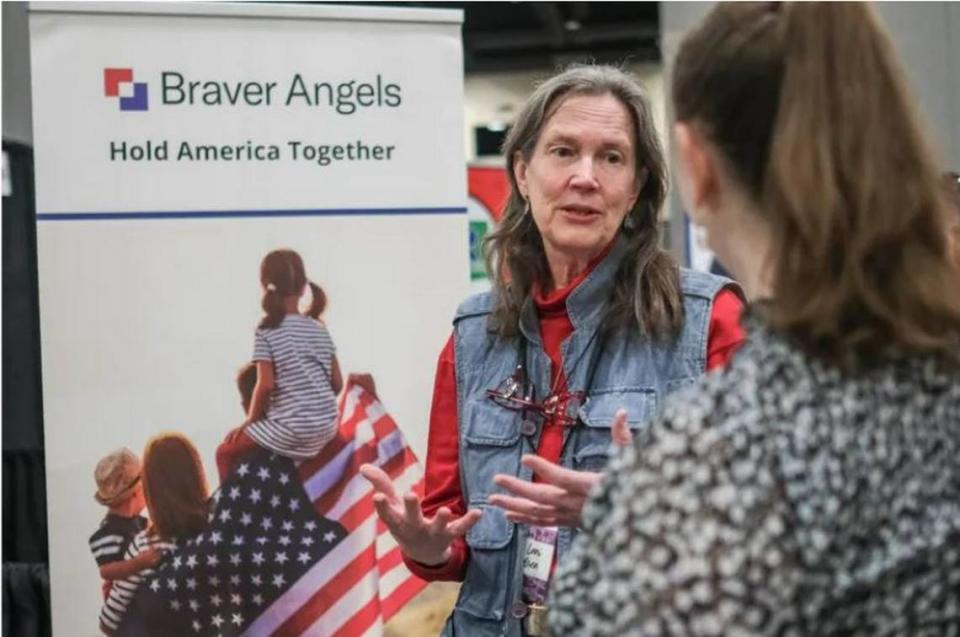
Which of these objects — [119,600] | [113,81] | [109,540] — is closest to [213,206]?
[113,81]

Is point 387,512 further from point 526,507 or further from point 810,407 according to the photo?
point 810,407

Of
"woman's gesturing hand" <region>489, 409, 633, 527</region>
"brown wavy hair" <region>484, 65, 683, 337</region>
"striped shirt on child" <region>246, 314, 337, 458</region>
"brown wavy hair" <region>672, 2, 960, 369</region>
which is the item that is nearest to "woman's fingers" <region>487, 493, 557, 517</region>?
"woman's gesturing hand" <region>489, 409, 633, 527</region>

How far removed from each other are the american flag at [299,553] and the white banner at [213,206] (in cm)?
8

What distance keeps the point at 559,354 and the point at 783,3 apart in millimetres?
870

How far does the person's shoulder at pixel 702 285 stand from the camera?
5.49 feet

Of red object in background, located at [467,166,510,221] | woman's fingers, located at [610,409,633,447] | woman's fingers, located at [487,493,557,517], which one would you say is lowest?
woman's fingers, located at [487,493,557,517]

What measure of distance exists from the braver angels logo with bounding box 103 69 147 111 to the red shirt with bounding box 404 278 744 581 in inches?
40.8

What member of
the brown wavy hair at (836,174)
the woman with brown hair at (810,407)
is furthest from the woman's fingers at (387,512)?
the brown wavy hair at (836,174)

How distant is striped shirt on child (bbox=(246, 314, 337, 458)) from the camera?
249cm

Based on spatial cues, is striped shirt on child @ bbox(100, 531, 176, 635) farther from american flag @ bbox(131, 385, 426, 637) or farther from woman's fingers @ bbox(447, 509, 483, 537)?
woman's fingers @ bbox(447, 509, 483, 537)

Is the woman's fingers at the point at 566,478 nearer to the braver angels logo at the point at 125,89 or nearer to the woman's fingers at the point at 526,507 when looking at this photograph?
the woman's fingers at the point at 526,507

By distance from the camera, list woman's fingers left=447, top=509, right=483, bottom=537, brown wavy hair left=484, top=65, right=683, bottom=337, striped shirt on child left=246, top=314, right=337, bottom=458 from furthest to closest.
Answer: striped shirt on child left=246, top=314, right=337, bottom=458, brown wavy hair left=484, top=65, right=683, bottom=337, woman's fingers left=447, top=509, right=483, bottom=537

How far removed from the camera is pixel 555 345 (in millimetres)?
1707

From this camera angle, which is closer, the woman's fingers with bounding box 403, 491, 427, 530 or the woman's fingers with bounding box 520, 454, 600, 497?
the woman's fingers with bounding box 520, 454, 600, 497
